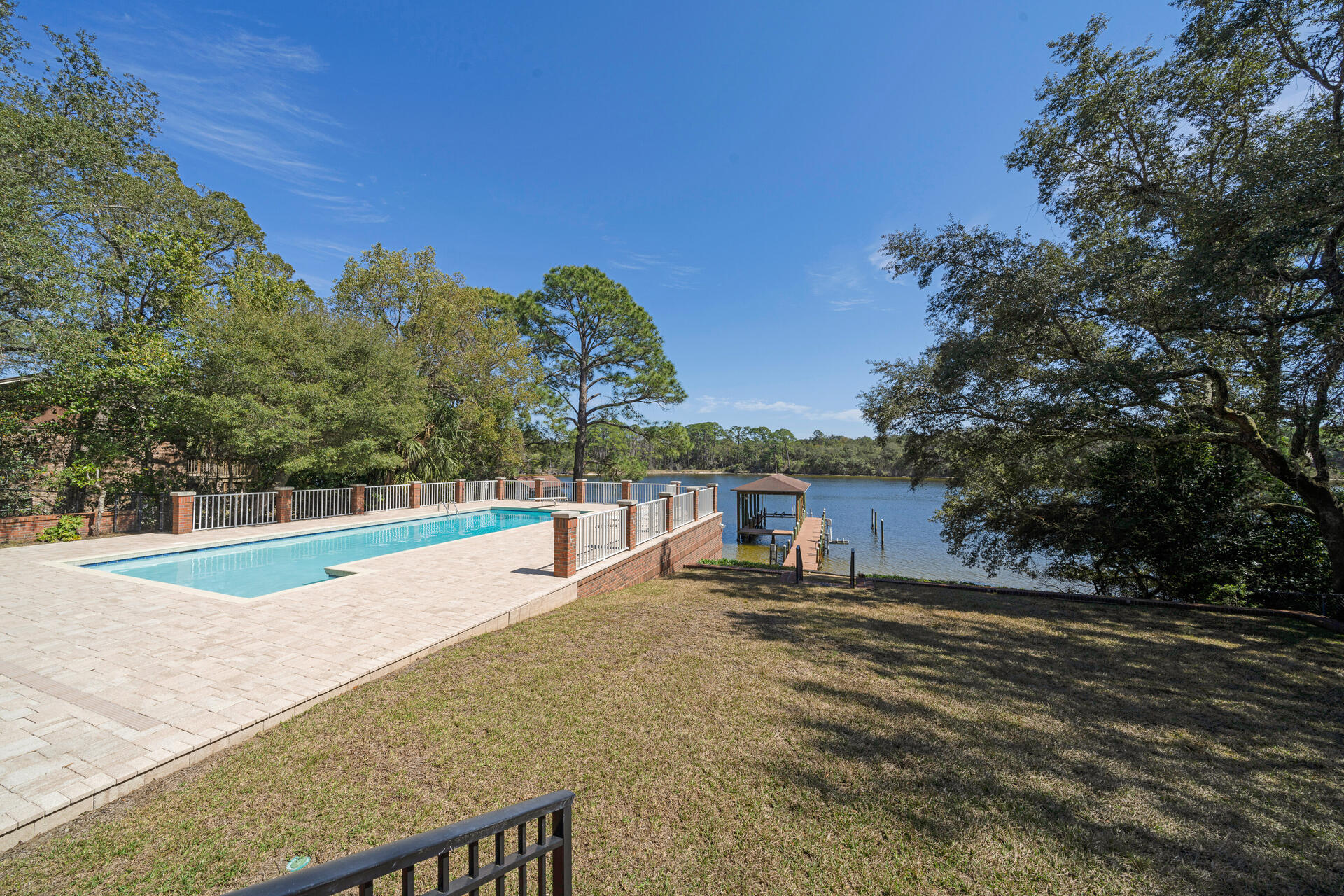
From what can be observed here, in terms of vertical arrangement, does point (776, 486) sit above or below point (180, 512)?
above

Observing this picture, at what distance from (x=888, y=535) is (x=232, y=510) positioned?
28478 mm

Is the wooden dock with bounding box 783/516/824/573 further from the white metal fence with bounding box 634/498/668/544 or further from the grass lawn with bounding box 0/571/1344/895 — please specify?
the grass lawn with bounding box 0/571/1344/895

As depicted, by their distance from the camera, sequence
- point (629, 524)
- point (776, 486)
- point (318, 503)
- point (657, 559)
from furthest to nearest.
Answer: point (776, 486)
point (318, 503)
point (657, 559)
point (629, 524)

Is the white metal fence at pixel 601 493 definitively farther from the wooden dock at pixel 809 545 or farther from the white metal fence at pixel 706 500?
the wooden dock at pixel 809 545

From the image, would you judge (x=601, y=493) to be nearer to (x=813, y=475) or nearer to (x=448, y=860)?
(x=448, y=860)

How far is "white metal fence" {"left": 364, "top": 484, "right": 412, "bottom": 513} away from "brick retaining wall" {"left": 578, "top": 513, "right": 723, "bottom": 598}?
9.99 metres

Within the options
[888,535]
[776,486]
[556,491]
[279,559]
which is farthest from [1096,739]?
[888,535]

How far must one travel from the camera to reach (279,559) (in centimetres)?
966

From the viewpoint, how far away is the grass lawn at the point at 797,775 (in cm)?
229

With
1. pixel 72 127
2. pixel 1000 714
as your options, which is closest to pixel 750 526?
pixel 1000 714

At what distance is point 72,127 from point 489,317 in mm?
13558

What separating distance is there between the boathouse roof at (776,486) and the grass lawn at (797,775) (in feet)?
50.5

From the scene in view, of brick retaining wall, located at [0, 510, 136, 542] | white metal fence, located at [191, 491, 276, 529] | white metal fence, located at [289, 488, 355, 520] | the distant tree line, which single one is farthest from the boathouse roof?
the distant tree line

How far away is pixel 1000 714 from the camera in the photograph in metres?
3.84
